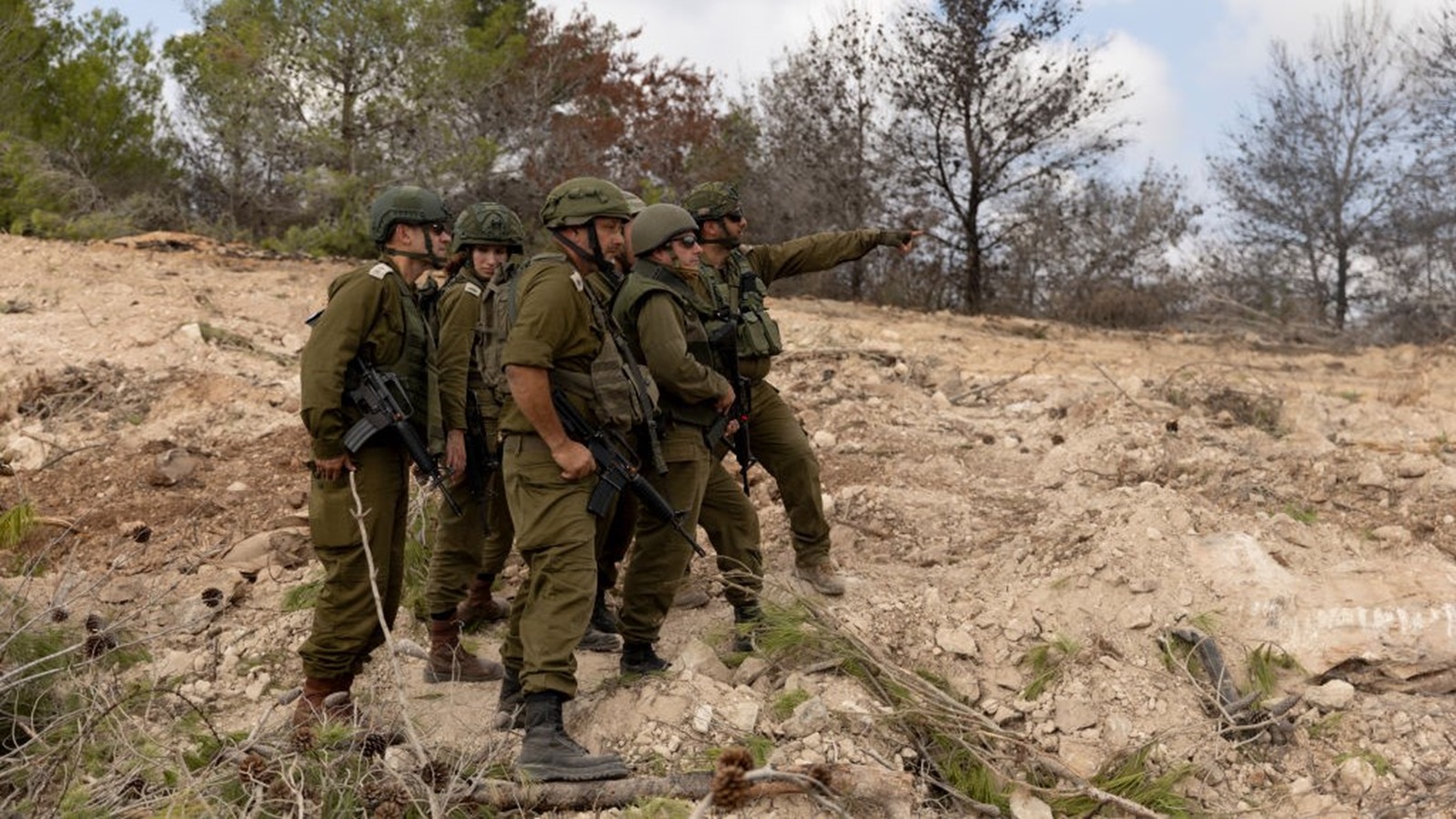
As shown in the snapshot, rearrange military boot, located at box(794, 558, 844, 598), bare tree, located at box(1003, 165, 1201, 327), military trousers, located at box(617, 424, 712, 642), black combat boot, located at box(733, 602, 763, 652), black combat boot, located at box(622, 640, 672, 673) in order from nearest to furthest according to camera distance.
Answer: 1. military trousers, located at box(617, 424, 712, 642)
2. black combat boot, located at box(622, 640, 672, 673)
3. black combat boot, located at box(733, 602, 763, 652)
4. military boot, located at box(794, 558, 844, 598)
5. bare tree, located at box(1003, 165, 1201, 327)

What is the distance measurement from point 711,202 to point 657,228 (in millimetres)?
835

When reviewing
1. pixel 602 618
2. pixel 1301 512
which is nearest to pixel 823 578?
pixel 602 618

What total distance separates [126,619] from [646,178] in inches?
550

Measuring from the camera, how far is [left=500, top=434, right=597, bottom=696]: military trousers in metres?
3.87

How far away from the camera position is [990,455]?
7512mm

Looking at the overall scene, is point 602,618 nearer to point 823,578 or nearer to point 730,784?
point 823,578

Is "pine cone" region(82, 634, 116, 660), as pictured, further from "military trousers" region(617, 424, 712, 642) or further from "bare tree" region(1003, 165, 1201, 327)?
"bare tree" region(1003, 165, 1201, 327)

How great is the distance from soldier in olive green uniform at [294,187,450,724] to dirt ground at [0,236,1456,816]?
0.23 meters

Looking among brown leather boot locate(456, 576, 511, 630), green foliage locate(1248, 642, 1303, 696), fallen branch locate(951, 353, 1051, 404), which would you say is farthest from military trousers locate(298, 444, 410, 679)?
fallen branch locate(951, 353, 1051, 404)

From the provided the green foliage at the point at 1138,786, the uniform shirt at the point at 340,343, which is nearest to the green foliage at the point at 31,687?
the uniform shirt at the point at 340,343

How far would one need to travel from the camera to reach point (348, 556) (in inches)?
163

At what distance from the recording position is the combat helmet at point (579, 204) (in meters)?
4.13

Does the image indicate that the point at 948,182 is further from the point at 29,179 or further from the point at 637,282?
the point at 637,282

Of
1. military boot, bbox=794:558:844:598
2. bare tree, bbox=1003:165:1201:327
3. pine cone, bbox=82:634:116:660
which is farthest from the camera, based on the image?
bare tree, bbox=1003:165:1201:327
